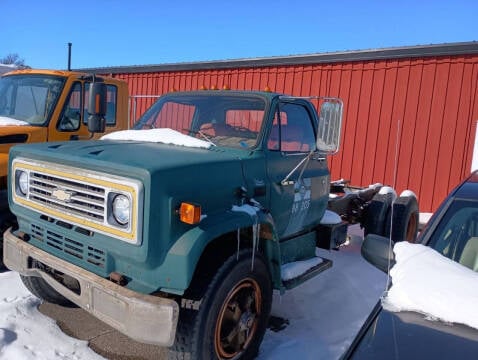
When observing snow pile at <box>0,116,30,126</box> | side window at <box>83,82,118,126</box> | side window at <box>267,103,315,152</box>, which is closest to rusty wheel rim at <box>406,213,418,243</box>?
side window at <box>267,103,315,152</box>

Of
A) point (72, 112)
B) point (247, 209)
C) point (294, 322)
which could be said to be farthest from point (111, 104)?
point (294, 322)

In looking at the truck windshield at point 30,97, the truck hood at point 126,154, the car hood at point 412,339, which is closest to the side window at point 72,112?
the truck windshield at point 30,97

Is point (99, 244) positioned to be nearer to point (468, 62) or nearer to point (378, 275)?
point (378, 275)

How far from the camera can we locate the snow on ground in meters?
3.06

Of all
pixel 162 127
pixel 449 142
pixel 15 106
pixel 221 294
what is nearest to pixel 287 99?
pixel 162 127

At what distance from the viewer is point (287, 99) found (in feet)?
12.8

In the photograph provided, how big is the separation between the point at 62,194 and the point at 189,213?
1.03 m

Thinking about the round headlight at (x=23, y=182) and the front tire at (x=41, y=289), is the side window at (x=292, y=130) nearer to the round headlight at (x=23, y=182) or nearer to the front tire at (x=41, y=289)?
the round headlight at (x=23, y=182)

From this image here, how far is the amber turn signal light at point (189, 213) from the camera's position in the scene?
8.07 feet

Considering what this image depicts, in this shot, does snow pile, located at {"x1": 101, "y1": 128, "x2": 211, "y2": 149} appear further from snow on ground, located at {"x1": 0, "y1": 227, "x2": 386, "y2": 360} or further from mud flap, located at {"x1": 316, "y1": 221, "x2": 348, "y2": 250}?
mud flap, located at {"x1": 316, "y1": 221, "x2": 348, "y2": 250}

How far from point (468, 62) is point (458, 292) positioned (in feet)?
23.0

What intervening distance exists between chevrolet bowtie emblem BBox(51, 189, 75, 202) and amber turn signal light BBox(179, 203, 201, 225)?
859 mm

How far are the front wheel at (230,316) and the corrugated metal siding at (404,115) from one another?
600 centimetres

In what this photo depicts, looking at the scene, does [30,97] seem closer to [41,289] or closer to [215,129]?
[41,289]
